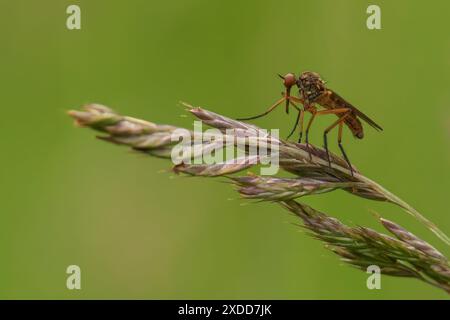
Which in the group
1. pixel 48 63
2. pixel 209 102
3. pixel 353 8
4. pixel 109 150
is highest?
pixel 353 8

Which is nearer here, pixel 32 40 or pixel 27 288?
pixel 27 288

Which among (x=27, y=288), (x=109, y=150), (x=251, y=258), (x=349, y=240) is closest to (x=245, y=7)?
(x=109, y=150)

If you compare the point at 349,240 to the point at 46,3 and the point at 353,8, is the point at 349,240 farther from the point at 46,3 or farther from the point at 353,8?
the point at 46,3

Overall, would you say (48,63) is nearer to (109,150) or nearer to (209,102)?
(109,150)

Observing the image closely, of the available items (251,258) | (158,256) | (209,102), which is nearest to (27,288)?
(158,256)

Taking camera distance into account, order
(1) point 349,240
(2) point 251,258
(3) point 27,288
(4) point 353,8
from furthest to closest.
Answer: (4) point 353,8, (2) point 251,258, (3) point 27,288, (1) point 349,240

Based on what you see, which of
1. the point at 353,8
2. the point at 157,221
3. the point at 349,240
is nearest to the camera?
the point at 349,240

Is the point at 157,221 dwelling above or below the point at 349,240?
above
